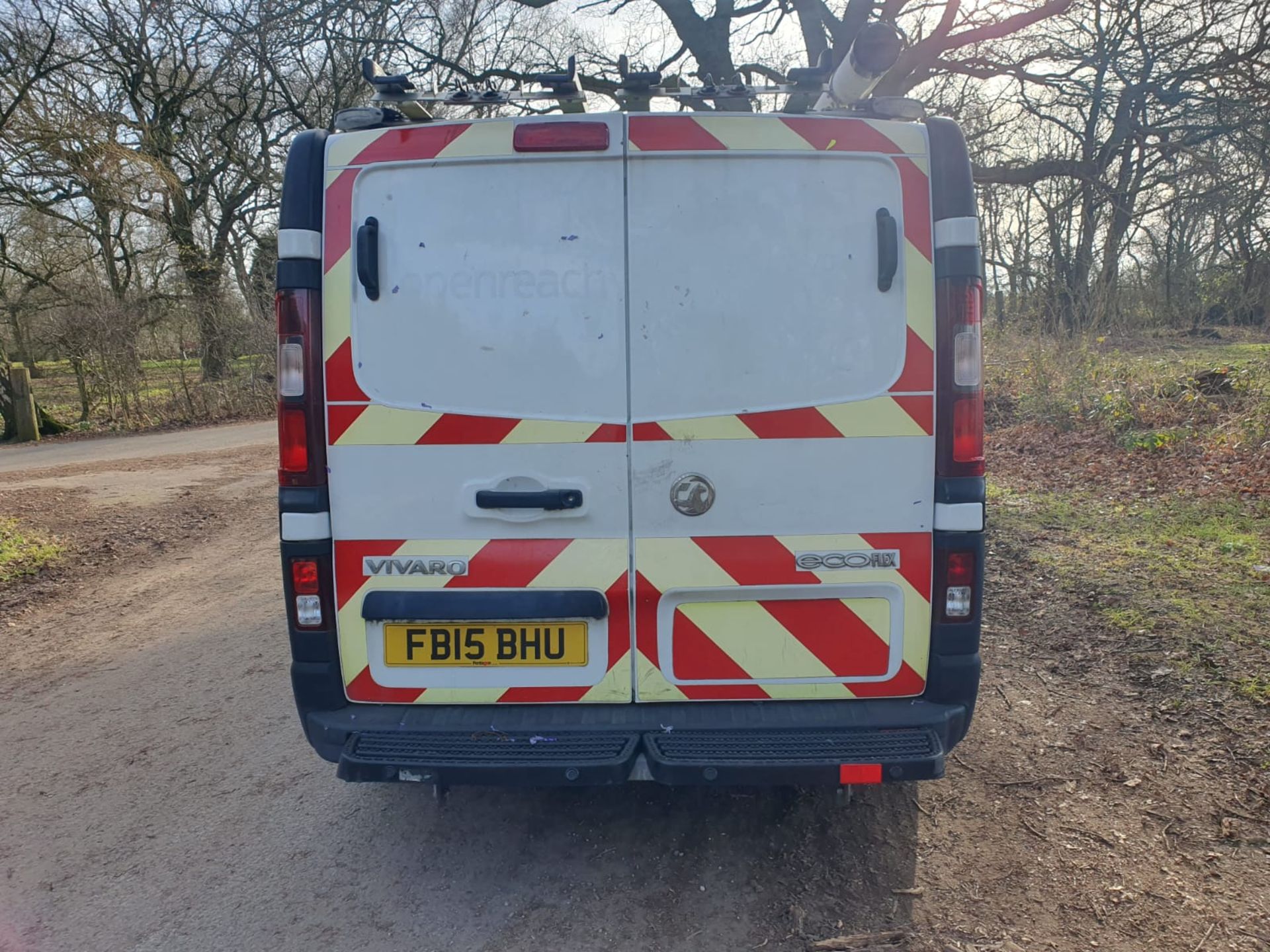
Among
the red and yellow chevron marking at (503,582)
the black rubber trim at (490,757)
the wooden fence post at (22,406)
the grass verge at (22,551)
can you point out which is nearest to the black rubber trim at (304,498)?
the red and yellow chevron marking at (503,582)

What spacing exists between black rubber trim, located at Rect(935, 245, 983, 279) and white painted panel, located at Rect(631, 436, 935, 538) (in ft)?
1.65

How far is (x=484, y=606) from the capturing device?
2.68 meters

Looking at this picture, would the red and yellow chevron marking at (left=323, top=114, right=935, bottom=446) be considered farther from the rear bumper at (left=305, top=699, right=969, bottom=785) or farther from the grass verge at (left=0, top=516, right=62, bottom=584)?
Answer: the grass verge at (left=0, top=516, right=62, bottom=584)

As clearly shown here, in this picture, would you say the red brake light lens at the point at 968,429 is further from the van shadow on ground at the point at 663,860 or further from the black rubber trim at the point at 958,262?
the van shadow on ground at the point at 663,860

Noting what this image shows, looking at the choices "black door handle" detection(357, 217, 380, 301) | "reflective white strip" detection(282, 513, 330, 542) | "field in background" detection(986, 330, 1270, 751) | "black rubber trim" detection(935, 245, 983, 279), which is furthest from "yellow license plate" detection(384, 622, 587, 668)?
"field in background" detection(986, 330, 1270, 751)

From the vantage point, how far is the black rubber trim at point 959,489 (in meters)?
2.61

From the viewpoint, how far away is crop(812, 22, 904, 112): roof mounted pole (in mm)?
2443

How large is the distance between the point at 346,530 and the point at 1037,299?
12.3m

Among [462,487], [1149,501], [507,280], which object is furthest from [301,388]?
[1149,501]

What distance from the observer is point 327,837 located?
3094 mm

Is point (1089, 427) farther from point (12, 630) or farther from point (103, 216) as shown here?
point (103, 216)

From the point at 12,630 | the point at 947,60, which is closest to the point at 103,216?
the point at 12,630

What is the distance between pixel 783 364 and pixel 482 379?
922 millimetres

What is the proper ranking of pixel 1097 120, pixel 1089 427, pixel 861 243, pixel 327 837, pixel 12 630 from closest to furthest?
pixel 861 243, pixel 327 837, pixel 12 630, pixel 1089 427, pixel 1097 120
